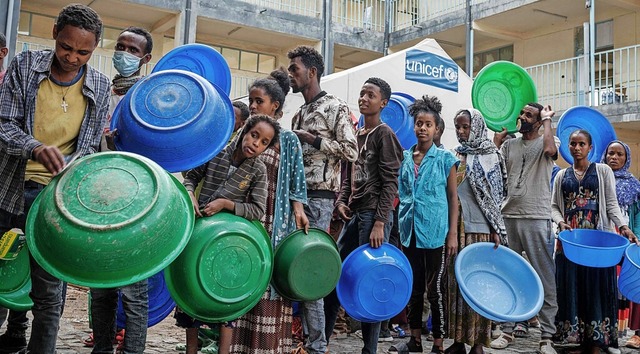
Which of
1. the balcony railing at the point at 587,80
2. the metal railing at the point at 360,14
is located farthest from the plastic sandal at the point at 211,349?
the metal railing at the point at 360,14

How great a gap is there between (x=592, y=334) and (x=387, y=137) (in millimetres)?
2235

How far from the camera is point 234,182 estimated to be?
306 centimetres

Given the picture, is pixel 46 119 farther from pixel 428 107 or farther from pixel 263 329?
pixel 428 107

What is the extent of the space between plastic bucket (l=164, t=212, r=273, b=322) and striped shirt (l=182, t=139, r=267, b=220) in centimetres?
19

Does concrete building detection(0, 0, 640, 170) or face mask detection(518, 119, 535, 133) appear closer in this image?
face mask detection(518, 119, 535, 133)

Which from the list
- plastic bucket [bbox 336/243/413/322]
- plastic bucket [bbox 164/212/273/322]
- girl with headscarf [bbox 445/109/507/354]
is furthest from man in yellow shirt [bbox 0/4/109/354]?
girl with headscarf [bbox 445/109/507/354]

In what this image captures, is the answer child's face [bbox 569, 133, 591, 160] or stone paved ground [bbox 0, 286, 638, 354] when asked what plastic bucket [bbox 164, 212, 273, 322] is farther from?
child's face [bbox 569, 133, 591, 160]

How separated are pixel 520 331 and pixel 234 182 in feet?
10.5

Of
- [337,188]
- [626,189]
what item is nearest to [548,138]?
[626,189]

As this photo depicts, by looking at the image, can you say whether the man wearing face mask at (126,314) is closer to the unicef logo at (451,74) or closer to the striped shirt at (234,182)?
the striped shirt at (234,182)

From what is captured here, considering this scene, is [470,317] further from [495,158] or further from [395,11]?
[395,11]

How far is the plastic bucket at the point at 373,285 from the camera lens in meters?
3.39

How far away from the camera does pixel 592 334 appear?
14.6ft

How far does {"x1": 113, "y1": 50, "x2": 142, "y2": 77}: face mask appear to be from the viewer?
11.2 ft
